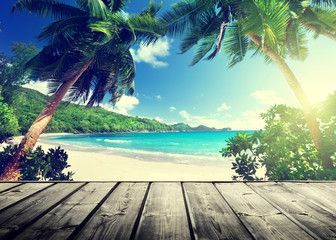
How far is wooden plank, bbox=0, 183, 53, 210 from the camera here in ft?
4.30

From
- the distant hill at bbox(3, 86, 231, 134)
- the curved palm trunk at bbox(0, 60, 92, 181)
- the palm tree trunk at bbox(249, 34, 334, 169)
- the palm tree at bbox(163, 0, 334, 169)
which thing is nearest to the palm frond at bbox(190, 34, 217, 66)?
the palm tree at bbox(163, 0, 334, 169)

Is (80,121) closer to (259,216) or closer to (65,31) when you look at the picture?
(65,31)

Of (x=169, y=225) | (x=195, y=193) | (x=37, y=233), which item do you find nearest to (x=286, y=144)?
(x=195, y=193)

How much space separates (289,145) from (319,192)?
274 cm

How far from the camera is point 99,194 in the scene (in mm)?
1464

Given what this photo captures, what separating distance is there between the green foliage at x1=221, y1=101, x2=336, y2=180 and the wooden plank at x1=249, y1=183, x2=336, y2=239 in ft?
7.86

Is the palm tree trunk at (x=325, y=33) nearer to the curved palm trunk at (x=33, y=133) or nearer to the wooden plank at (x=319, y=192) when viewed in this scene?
the wooden plank at (x=319, y=192)

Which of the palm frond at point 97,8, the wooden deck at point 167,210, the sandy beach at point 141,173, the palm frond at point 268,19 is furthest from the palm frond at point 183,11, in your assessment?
the sandy beach at point 141,173

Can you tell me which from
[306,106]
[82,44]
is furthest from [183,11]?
[306,106]

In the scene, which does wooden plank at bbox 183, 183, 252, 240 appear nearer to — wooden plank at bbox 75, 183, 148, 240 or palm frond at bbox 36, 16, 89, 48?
wooden plank at bbox 75, 183, 148, 240

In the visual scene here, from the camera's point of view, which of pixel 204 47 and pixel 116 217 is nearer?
pixel 116 217

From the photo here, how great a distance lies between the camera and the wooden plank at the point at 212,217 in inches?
35.5

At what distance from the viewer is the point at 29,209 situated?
1.18m

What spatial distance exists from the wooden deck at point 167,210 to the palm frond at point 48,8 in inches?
271
